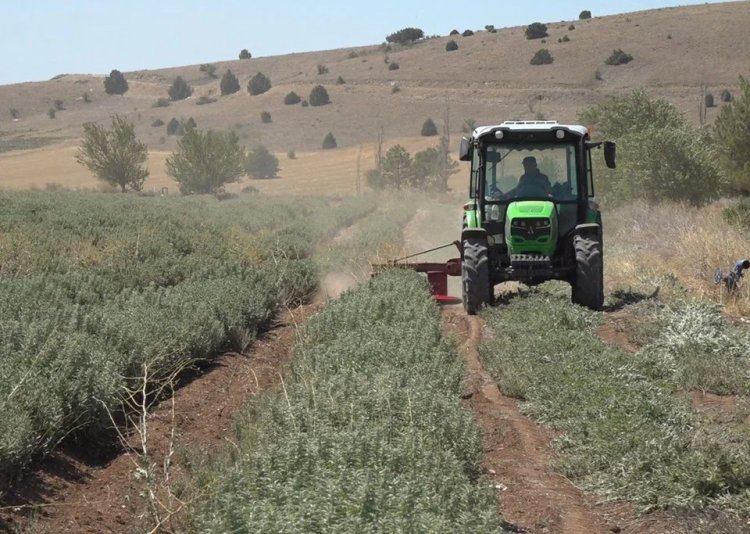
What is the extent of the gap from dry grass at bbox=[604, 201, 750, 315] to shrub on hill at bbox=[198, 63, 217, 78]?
97340mm

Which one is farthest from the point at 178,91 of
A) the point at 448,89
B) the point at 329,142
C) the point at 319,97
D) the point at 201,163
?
the point at 201,163

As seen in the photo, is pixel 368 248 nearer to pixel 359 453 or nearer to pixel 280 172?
pixel 359 453

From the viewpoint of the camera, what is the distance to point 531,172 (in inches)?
542

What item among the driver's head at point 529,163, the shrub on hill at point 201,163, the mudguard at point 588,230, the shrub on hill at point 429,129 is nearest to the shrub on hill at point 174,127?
the shrub on hill at point 429,129

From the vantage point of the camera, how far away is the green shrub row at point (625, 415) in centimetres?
604

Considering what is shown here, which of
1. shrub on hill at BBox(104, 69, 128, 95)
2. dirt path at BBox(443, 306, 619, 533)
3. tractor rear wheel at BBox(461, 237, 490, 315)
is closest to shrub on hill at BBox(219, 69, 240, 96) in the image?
shrub on hill at BBox(104, 69, 128, 95)

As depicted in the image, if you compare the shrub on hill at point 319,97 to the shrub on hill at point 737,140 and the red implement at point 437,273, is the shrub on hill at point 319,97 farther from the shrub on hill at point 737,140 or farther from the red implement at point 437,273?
the red implement at point 437,273

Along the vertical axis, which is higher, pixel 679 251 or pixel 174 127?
pixel 174 127

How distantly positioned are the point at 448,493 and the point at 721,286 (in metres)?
9.82

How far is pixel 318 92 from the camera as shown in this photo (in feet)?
280

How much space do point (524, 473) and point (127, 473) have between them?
2.72 m

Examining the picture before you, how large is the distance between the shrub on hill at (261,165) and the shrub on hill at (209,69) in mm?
54712

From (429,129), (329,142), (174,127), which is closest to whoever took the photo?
(429,129)

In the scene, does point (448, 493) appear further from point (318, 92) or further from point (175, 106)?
point (175, 106)
